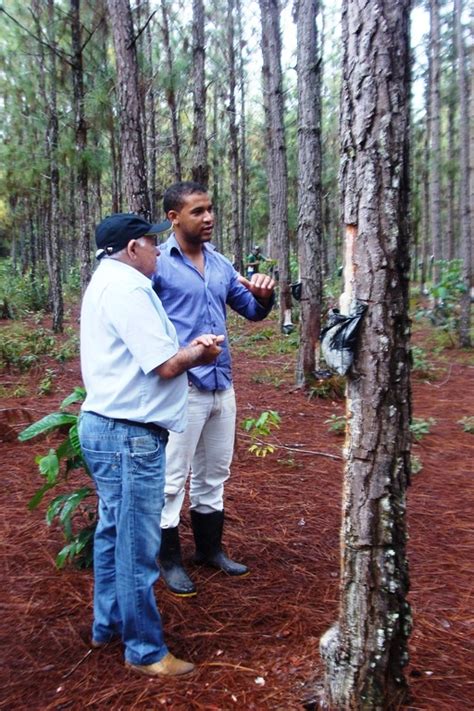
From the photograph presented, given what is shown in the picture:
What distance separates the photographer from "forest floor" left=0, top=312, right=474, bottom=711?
238cm

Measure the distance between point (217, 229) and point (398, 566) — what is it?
2803 centimetres

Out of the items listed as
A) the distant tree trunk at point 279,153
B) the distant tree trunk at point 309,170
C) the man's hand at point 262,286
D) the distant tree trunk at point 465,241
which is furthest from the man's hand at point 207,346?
the distant tree trunk at point 279,153

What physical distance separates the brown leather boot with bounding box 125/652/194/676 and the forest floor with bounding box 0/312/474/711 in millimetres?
35

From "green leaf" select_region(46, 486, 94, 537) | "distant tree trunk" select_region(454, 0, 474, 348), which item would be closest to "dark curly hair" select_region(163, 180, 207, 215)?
"green leaf" select_region(46, 486, 94, 537)

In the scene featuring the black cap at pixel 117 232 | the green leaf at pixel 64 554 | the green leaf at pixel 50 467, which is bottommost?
the green leaf at pixel 64 554

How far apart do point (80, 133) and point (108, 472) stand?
28.3 feet

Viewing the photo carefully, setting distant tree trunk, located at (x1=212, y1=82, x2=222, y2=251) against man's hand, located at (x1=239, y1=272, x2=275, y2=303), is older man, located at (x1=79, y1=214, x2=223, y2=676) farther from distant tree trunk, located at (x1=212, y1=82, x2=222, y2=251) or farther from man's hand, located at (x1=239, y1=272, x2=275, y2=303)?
distant tree trunk, located at (x1=212, y1=82, x2=222, y2=251)

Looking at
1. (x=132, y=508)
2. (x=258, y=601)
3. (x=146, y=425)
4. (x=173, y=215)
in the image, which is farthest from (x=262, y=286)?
(x=258, y=601)

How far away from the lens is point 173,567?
3.20 metres

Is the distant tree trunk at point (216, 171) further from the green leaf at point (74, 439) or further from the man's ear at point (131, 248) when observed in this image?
the man's ear at point (131, 248)

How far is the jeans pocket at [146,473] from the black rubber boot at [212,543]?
950 mm

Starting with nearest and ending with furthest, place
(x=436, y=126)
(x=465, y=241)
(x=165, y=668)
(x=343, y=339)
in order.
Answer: (x=343, y=339), (x=165, y=668), (x=465, y=241), (x=436, y=126)

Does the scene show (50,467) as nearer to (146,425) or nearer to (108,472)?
(108,472)

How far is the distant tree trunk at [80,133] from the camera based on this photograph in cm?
909
